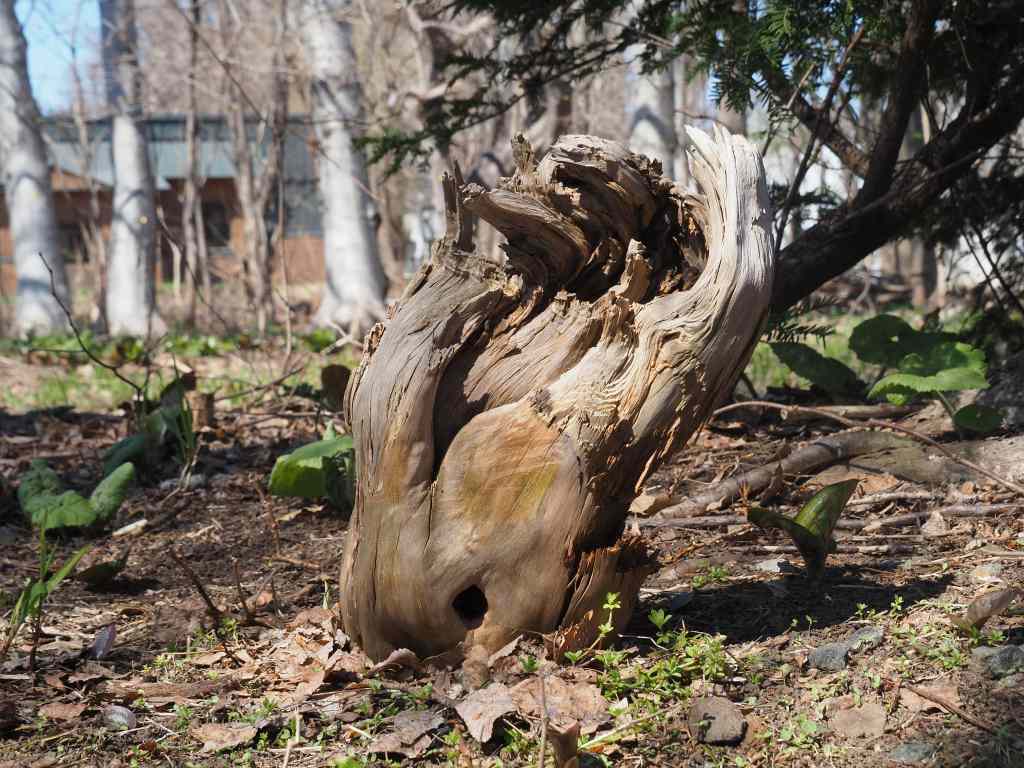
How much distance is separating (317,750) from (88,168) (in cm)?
1705

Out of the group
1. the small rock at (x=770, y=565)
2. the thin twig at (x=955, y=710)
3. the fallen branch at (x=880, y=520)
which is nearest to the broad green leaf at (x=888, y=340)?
the fallen branch at (x=880, y=520)

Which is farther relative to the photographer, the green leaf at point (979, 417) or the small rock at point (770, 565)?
the green leaf at point (979, 417)

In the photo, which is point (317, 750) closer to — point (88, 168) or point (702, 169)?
point (702, 169)

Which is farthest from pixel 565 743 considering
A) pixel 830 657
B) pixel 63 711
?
pixel 63 711

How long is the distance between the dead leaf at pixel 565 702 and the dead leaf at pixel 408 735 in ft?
0.59

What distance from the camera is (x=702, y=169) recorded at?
87.5 inches

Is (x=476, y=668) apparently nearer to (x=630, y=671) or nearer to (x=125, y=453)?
(x=630, y=671)

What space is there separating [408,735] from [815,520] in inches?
45.7

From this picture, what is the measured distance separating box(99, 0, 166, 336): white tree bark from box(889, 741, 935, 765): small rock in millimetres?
13347

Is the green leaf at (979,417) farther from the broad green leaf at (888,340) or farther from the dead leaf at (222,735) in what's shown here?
the dead leaf at (222,735)

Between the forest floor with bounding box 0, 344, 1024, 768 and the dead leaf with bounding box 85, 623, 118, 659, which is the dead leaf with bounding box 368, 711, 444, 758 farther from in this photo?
the dead leaf with bounding box 85, 623, 118, 659

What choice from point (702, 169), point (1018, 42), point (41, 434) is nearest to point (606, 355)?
point (702, 169)

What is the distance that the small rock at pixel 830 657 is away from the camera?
2057 mm

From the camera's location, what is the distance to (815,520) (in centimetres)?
240
